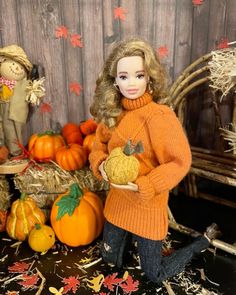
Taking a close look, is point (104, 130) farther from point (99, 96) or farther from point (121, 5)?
point (121, 5)

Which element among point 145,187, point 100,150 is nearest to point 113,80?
point 100,150

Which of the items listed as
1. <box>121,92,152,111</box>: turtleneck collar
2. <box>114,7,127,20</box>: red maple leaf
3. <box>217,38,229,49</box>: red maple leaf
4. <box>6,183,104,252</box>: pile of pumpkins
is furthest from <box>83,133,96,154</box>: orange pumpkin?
<box>217,38,229,49</box>: red maple leaf

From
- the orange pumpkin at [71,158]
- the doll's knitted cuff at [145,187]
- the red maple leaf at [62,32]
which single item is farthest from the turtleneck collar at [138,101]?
the red maple leaf at [62,32]

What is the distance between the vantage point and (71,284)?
1.65 meters

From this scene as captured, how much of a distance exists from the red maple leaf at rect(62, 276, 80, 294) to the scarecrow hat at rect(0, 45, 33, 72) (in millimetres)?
1281

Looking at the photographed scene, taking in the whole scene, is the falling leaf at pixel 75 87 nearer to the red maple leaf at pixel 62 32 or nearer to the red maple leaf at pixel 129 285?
the red maple leaf at pixel 62 32

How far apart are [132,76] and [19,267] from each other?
3.82 ft

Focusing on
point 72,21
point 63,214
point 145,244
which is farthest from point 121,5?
point 145,244

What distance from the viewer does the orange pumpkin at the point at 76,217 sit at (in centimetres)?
187

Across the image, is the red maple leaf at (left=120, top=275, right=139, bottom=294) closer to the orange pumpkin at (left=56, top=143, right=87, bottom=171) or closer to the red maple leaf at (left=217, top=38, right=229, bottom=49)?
the orange pumpkin at (left=56, top=143, right=87, bottom=171)

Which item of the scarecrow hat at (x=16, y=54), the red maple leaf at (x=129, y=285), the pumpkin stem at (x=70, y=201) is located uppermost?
the scarecrow hat at (x=16, y=54)

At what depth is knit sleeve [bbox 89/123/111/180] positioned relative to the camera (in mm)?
1624

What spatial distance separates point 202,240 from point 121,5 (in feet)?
5.28

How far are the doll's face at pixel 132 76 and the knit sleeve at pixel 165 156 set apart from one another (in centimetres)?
14
